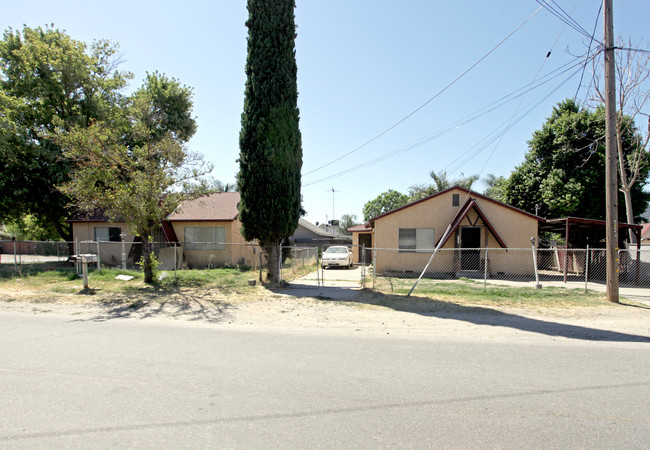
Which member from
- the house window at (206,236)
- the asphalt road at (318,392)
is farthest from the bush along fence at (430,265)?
the asphalt road at (318,392)

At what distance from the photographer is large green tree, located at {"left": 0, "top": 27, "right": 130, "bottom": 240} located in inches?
706

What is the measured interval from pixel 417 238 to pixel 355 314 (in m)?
9.58

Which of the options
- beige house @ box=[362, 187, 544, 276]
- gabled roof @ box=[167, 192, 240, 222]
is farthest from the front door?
gabled roof @ box=[167, 192, 240, 222]

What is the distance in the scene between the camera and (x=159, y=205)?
38.1 ft

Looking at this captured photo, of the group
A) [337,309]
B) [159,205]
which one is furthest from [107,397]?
[159,205]

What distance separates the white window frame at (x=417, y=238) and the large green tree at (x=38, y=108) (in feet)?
56.7

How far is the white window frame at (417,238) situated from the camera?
1670 centimetres

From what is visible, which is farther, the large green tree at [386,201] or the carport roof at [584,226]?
the large green tree at [386,201]

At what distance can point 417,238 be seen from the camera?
1683 centimetres

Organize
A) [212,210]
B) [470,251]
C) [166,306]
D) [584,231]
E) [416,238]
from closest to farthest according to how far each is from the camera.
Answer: [166,306]
[470,251]
[416,238]
[584,231]
[212,210]

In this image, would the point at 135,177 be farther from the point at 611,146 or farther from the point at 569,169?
the point at 569,169

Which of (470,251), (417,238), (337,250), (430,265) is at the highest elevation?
(417,238)

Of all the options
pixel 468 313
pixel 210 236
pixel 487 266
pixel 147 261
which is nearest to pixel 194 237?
pixel 210 236

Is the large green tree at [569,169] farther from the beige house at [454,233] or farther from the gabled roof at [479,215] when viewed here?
the gabled roof at [479,215]
